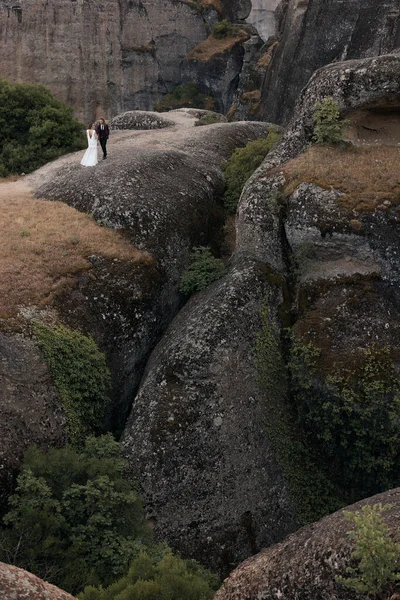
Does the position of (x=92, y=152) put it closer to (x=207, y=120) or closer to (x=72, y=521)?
(x=207, y=120)

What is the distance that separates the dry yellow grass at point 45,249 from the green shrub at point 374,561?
11.1 m

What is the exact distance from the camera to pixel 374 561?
1038 centimetres

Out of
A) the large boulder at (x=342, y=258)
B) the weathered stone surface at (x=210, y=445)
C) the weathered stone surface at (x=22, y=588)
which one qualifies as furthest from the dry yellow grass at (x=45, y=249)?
the weathered stone surface at (x=22, y=588)

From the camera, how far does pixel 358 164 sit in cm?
2278

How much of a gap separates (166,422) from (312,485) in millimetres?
4021

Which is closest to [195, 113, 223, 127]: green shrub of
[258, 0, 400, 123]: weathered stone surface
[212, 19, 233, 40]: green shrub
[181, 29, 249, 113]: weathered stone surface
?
[258, 0, 400, 123]: weathered stone surface

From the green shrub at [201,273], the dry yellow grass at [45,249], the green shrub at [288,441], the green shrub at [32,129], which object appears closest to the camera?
the green shrub at [288,441]

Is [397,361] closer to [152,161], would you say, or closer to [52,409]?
[52,409]

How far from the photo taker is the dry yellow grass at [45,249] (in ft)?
65.4

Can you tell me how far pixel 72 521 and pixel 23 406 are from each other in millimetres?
2912

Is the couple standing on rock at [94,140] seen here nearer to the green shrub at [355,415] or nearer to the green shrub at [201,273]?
the green shrub at [201,273]

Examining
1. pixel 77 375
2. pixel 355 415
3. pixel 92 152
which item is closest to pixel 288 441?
pixel 355 415

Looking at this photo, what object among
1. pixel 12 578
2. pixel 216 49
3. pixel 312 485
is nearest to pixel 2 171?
pixel 312 485

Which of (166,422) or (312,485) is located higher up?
(166,422)
